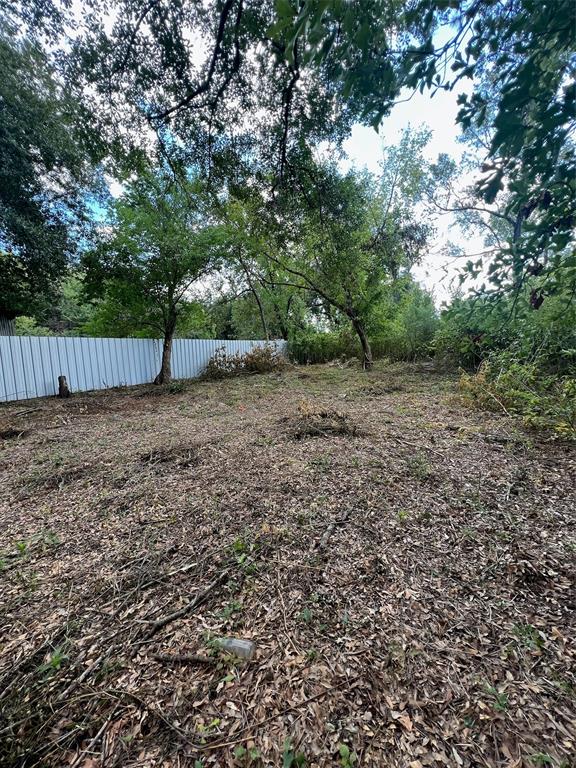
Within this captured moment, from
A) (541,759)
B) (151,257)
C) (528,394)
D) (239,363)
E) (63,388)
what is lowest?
(541,759)

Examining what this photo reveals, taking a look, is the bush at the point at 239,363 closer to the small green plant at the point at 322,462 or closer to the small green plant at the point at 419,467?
the small green plant at the point at 322,462

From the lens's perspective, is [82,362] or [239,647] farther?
[82,362]

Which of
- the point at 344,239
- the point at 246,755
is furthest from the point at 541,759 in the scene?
the point at 344,239

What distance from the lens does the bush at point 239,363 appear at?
9.03 m

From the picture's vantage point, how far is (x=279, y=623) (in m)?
1.15

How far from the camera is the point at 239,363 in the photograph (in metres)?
9.41

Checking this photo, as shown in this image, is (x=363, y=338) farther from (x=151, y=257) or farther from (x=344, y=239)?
(x=151, y=257)

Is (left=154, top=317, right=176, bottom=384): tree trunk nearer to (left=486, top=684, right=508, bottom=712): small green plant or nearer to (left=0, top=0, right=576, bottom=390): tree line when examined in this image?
(left=0, top=0, right=576, bottom=390): tree line

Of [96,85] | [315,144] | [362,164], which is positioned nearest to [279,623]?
[315,144]

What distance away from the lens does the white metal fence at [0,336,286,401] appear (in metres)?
5.36

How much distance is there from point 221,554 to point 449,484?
4.73 ft

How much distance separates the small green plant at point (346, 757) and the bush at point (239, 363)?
330 inches

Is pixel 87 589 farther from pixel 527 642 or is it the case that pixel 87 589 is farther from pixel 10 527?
pixel 527 642

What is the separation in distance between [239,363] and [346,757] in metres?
8.90
